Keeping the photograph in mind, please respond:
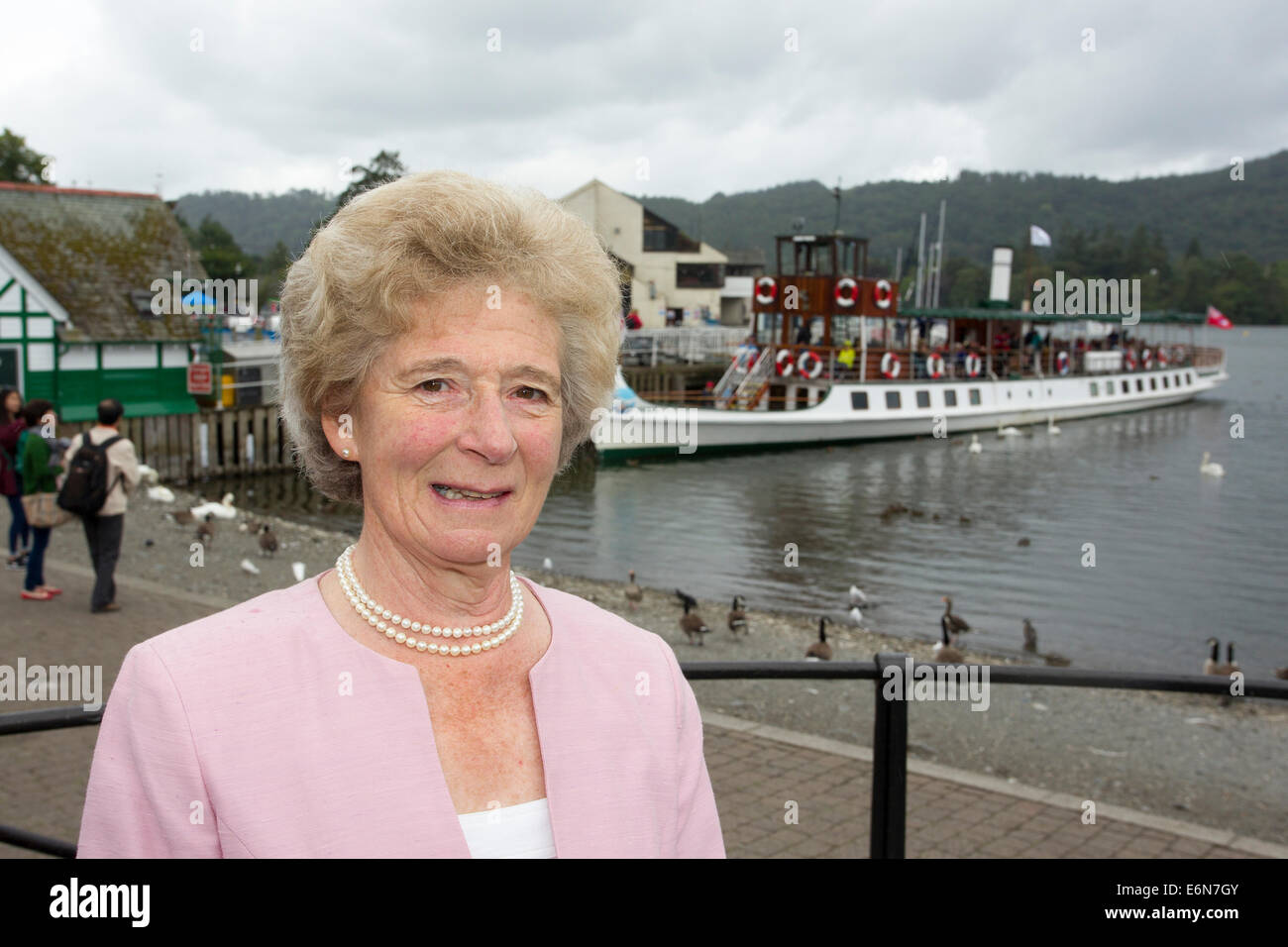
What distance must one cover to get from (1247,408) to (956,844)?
56.9 metres

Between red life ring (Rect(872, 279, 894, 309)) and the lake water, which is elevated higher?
red life ring (Rect(872, 279, 894, 309))

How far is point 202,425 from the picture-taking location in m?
31.5

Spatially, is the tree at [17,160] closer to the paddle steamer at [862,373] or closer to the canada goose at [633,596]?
the paddle steamer at [862,373]

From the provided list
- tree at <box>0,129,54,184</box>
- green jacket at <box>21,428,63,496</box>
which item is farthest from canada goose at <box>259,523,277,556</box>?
tree at <box>0,129,54,184</box>

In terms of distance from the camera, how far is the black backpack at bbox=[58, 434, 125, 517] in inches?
441

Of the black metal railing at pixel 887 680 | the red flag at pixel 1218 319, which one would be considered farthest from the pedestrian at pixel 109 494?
the red flag at pixel 1218 319

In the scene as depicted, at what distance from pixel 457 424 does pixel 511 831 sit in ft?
2.57

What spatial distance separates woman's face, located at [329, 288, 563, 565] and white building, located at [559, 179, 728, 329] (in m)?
72.2

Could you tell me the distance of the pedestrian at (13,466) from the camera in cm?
1331

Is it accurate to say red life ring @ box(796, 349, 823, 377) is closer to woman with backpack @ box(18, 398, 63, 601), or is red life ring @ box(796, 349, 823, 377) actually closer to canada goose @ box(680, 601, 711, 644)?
canada goose @ box(680, 601, 711, 644)

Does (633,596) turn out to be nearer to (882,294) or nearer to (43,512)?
(43,512)

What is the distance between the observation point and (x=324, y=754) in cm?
193
